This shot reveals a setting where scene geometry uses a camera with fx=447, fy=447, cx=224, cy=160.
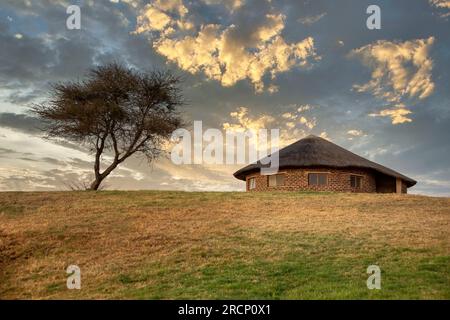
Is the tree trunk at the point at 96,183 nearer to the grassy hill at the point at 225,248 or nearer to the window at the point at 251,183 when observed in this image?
the grassy hill at the point at 225,248

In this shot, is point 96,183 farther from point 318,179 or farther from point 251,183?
point 318,179

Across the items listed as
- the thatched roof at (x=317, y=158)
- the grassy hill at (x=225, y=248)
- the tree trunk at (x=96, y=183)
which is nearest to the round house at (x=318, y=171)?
the thatched roof at (x=317, y=158)

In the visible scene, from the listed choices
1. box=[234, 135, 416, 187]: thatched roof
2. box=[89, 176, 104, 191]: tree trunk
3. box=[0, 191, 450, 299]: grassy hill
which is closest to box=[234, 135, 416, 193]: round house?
box=[234, 135, 416, 187]: thatched roof

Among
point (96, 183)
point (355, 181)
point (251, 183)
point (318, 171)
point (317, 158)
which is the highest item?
point (317, 158)

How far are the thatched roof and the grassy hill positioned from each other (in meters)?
8.76

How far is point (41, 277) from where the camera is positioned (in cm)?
1339

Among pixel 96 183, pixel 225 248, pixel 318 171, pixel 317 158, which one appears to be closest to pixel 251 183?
pixel 318 171

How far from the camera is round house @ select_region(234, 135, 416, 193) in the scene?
35.6 metres

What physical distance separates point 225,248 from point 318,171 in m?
21.7

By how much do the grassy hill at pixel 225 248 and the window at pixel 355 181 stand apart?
32.7ft

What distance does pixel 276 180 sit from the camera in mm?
37125
